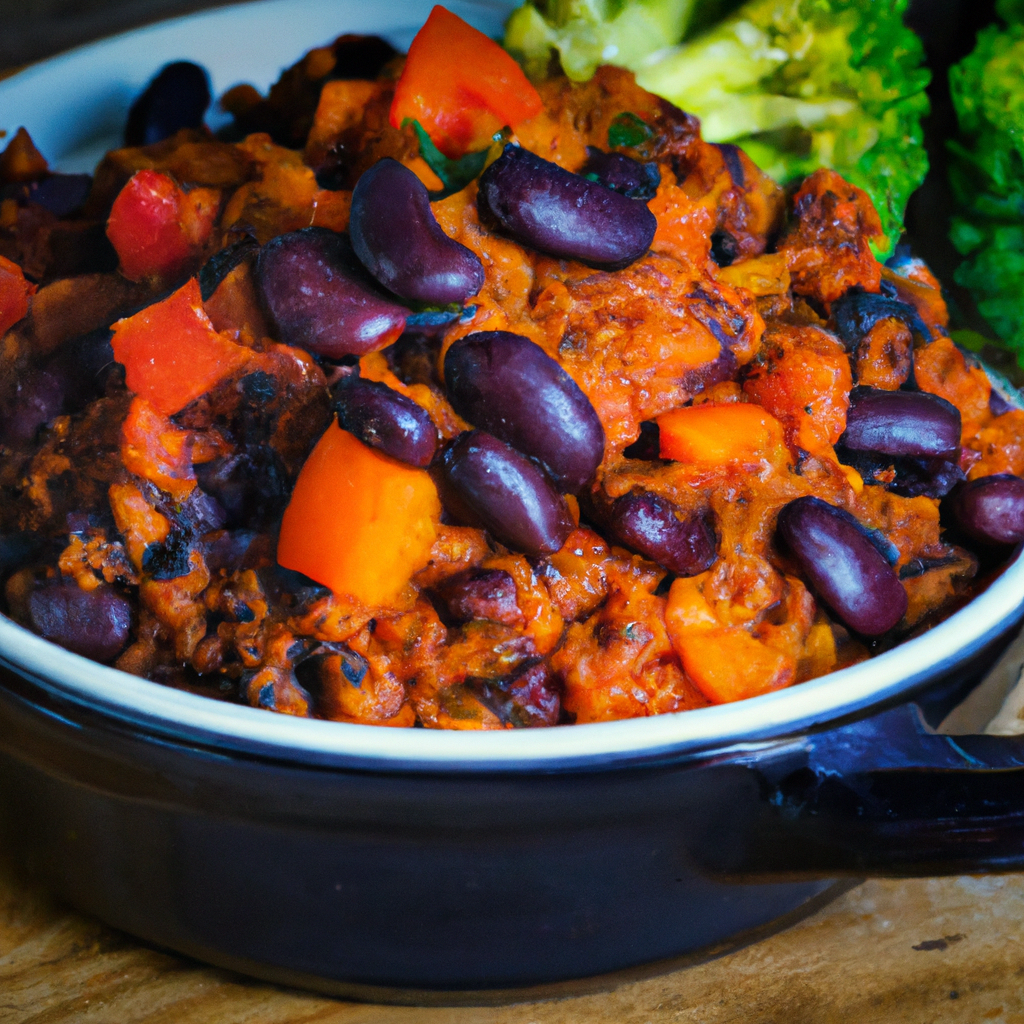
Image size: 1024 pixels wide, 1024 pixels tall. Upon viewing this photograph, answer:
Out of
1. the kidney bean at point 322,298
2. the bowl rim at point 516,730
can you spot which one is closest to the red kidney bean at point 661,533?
the bowl rim at point 516,730

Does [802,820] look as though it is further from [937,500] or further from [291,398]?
[291,398]

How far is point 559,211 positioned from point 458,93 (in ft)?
1.20

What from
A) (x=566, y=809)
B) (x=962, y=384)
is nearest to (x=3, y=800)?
(x=566, y=809)

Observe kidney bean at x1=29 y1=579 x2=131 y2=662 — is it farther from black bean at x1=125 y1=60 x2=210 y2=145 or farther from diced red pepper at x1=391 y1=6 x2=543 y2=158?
black bean at x1=125 y1=60 x2=210 y2=145

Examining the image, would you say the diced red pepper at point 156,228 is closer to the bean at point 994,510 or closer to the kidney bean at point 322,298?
the kidney bean at point 322,298

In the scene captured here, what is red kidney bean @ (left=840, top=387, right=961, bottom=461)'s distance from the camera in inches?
45.8

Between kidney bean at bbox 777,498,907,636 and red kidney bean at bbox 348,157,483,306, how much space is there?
0.44 meters

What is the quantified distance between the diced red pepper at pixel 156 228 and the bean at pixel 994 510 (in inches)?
40.7

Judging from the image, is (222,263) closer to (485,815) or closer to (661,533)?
(661,533)

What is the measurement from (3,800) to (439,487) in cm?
58

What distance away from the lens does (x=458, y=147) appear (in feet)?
4.20

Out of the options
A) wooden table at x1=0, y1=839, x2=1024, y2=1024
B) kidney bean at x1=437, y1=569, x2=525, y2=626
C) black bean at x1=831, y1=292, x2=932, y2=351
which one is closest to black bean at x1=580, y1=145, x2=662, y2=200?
black bean at x1=831, y1=292, x2=932, y2=351

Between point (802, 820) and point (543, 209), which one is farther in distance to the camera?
point (543, 209)

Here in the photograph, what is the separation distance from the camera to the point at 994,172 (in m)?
2.26
